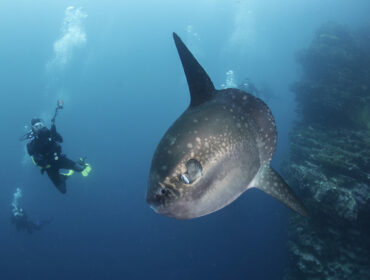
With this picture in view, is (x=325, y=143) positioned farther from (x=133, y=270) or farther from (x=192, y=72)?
(x=133, y=270)

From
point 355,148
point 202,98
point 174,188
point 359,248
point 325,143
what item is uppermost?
point 325,143

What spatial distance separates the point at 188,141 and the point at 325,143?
12.7m

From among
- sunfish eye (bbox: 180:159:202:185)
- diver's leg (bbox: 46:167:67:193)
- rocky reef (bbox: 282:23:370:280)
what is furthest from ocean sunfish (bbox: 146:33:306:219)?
diver's leg (bbox: 46:167:67:193)

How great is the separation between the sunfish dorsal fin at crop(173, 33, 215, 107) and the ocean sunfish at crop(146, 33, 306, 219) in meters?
0.17

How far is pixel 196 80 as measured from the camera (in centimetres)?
176

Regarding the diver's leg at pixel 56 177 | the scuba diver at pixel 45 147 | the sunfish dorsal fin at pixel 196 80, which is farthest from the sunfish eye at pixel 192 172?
the diver's leg at pixel 56 177

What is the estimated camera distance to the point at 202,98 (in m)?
1.68

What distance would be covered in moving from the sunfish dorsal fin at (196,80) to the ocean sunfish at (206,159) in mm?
167

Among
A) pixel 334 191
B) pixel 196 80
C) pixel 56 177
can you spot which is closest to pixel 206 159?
pixel 196 80

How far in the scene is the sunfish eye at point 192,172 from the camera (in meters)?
1.05

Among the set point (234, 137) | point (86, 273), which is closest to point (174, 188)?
point (234, 137)

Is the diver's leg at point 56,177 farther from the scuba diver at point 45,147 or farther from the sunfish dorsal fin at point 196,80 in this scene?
the sunfish dorsal fin at point 196,80

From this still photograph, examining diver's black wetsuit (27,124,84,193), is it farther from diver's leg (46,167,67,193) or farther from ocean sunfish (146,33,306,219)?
ocean sunfish (146,33,306,219)

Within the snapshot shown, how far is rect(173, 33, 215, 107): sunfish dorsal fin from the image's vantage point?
1.70 m
